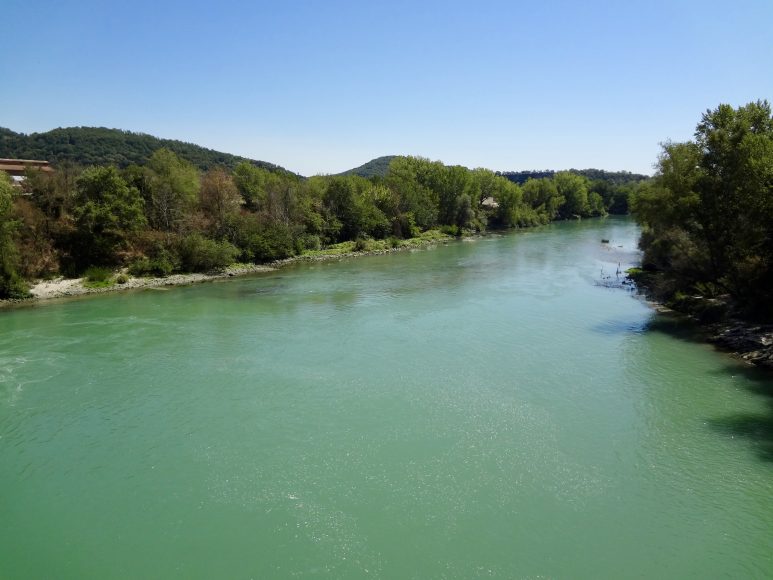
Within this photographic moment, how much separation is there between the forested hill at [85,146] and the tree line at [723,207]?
71710 millimetres

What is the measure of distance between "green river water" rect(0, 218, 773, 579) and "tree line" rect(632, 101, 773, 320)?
3710 millimetres

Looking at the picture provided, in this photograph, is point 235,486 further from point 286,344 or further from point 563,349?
point 563,349

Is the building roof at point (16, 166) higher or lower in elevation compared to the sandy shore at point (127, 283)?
higher

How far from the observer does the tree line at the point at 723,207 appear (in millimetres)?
19844

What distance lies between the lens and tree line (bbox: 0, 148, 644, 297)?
3484 centimetres

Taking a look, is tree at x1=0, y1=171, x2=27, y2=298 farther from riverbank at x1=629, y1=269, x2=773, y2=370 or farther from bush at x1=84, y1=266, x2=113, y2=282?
riverbank at x1=629, y1=269, x2=773, y2=370

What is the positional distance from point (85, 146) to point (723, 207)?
112 meters

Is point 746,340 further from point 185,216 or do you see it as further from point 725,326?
point 185,216

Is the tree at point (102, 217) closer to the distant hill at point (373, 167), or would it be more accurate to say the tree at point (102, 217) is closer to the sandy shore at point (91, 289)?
the sandy shore at point (91, 289)

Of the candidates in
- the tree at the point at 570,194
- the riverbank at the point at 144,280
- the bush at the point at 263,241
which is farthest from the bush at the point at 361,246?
the tree at the point at 570,194

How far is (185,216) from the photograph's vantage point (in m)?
42.2

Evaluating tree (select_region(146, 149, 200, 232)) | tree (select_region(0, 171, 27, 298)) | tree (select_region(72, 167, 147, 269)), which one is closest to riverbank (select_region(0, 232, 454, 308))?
tree (select_region(0, 171, 27, 298))

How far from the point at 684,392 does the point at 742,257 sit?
9.06 metres

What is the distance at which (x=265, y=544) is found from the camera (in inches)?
372
